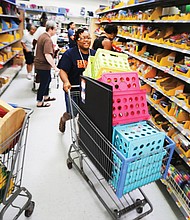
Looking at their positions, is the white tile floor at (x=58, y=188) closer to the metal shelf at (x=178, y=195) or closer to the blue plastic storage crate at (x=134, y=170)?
the metal shelf at (x=178, y=195)

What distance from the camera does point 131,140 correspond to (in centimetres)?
130

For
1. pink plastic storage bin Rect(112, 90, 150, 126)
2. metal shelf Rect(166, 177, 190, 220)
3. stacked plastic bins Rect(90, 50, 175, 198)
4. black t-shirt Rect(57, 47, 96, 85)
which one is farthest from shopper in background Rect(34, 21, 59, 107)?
metal shelf Rect(166, 177, 190, 220)

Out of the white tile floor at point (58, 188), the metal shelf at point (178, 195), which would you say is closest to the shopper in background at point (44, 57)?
the white tile floor at point (58, 188)

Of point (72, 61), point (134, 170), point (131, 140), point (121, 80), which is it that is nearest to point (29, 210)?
point (134, 170)

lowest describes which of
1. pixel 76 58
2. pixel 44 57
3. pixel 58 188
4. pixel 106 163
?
pixel 58 188

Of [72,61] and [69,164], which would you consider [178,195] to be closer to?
[69,164]

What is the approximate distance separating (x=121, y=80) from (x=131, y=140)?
491 mm

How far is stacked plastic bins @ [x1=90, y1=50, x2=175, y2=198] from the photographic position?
52.6 inches

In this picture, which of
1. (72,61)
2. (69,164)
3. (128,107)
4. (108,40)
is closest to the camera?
(128,107)

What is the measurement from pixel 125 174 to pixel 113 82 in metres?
0.65

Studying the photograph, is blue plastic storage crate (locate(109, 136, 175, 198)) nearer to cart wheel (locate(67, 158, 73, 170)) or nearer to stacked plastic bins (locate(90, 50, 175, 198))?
stacked plastic bins (locate(90, 50, 175, 198))

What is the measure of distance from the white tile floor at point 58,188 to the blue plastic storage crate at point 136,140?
83 cm

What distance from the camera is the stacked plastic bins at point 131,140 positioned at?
4.38 ft

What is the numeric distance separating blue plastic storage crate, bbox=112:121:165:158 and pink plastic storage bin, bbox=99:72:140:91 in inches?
11.5
